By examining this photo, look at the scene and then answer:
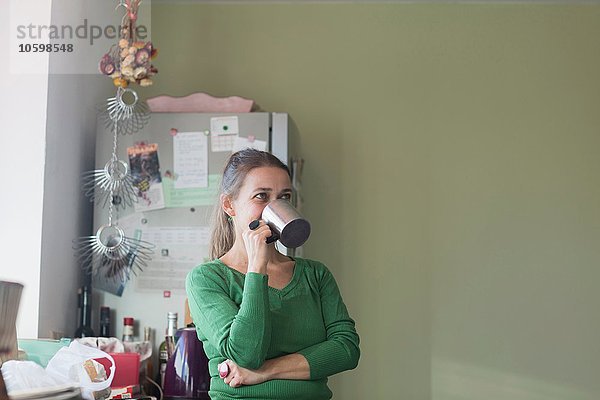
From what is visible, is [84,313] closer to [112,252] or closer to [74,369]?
[112,252]

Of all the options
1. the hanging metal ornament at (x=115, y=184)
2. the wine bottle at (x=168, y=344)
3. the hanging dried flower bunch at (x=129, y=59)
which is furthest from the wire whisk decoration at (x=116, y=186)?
the wine bottle at (x=168, y=344)

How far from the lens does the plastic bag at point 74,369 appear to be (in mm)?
2199

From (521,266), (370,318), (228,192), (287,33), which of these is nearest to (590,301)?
(521,266)

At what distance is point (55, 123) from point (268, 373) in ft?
4.64

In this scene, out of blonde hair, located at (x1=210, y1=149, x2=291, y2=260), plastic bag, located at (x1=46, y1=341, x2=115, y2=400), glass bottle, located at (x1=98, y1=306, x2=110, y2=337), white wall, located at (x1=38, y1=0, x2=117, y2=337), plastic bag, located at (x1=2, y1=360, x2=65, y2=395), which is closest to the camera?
plastic bag, located at (x1=2, y1=360, x2=65, y2=395)

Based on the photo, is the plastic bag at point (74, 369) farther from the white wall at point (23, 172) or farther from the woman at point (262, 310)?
the woman at point (262, 310)

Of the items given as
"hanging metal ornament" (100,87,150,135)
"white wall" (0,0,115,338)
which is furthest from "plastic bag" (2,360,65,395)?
"hanging metal ornament" (100,87,150,135)

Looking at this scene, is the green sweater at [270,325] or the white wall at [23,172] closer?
the green sweater at [270,325]

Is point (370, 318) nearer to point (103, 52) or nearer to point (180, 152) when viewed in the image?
point (180, 152)

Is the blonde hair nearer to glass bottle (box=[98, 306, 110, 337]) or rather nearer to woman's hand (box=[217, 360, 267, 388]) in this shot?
woman's hand (box=[217, 360, 267, 388])

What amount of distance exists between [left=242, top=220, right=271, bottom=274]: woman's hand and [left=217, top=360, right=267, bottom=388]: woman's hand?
0.21 m

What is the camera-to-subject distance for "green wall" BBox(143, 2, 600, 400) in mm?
3633

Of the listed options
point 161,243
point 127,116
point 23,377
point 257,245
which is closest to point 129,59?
point 127,116

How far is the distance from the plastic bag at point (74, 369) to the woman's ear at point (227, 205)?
0.57 m
